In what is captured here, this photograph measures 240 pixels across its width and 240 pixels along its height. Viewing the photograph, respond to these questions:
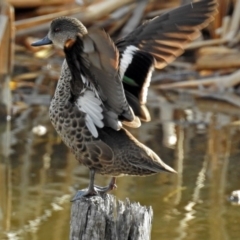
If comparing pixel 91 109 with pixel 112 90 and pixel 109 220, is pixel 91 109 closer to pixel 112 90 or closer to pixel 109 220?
pixel 112 90

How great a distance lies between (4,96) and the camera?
8648mm

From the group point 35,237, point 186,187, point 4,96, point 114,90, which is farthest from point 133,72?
point 4,96

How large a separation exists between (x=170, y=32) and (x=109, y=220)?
4.14 ft

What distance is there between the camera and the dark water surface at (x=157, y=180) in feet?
18.6

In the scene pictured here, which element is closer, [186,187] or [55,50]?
[186,187]

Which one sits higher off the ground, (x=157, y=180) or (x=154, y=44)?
(x=154, y=44)

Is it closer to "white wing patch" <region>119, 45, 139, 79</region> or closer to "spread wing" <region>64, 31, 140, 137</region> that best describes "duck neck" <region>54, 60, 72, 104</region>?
"spread wing" <region>64, 31, 140, 137</region>

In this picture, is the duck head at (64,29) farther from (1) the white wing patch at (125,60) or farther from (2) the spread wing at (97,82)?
(1) the white wing patch at (125,60)

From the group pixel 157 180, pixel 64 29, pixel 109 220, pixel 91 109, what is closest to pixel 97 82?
pixel 91 109

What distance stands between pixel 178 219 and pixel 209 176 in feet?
3.53

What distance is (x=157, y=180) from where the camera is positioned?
6.68m

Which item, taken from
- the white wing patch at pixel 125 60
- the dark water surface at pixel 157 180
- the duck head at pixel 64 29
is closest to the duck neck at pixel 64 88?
the duck head at pixel 64 29

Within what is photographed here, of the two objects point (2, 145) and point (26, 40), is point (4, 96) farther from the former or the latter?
point (26, 40)

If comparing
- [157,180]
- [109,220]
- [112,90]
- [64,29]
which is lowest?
[157,180]
